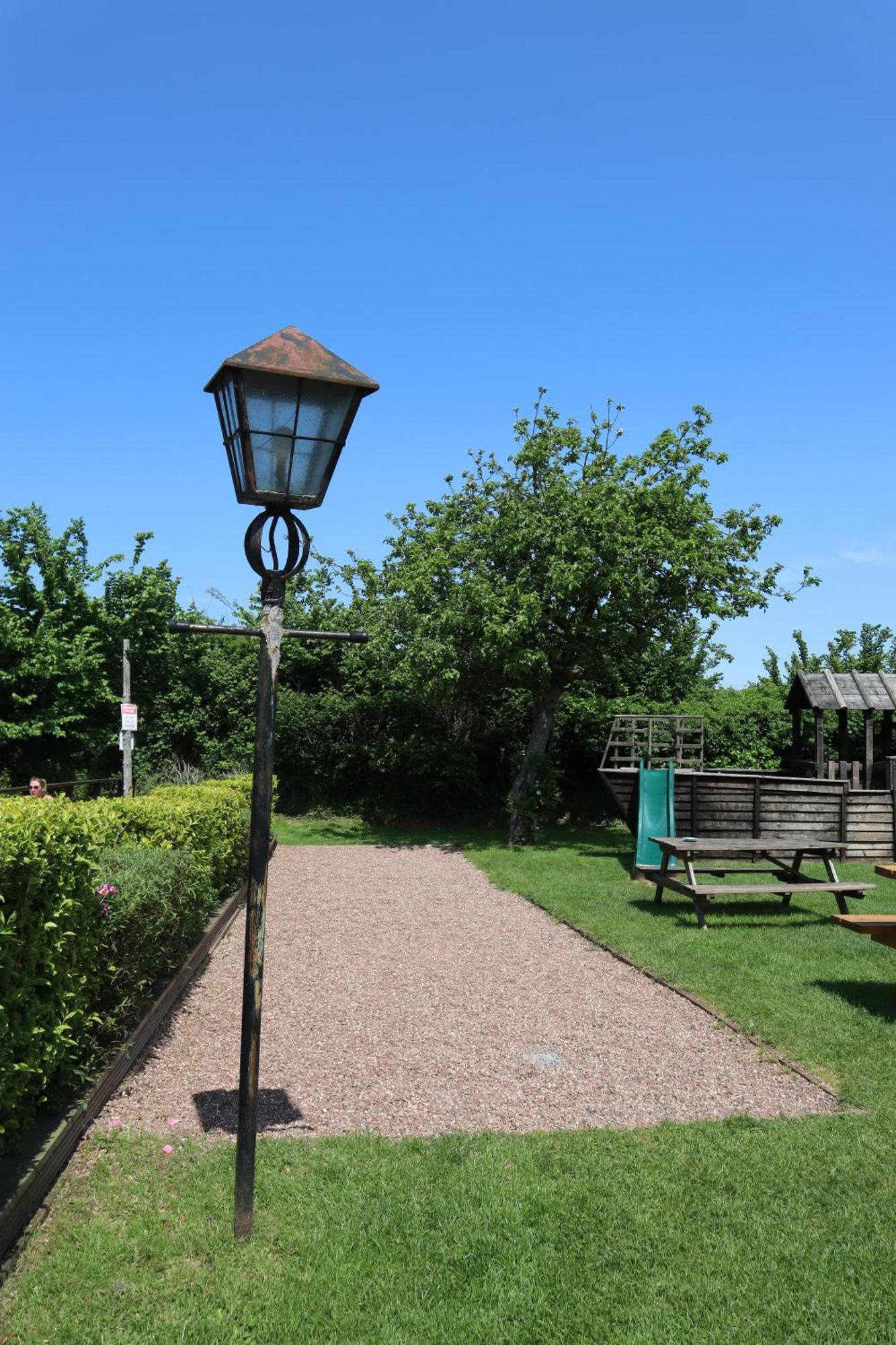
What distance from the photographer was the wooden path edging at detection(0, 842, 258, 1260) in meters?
3.49

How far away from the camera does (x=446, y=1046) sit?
19.6 feet

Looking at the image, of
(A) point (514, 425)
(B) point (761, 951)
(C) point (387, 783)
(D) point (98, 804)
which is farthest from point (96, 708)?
(B) point (761, 951)

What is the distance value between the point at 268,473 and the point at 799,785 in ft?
31.1

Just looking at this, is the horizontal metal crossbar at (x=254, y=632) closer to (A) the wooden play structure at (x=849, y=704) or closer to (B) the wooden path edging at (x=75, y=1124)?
(B) the wooden path edging at (x=75, y=1124)

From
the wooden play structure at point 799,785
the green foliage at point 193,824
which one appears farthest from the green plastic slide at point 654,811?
the green foliage at point 193,824

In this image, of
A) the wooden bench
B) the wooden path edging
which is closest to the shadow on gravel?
the wooden path edging

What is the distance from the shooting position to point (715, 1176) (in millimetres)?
4121

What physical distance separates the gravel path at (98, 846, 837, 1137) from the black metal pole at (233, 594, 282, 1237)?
1.03 metres

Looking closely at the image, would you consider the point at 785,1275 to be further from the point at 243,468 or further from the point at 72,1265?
the point at 243,468

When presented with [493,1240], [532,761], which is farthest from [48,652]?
[493,1240]

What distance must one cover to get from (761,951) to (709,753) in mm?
12160

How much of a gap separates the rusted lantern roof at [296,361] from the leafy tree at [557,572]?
10818mm

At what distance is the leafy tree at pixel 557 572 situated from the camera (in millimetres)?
15203

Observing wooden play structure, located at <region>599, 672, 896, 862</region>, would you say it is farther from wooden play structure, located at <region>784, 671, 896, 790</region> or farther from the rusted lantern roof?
the rusted lantern roof
